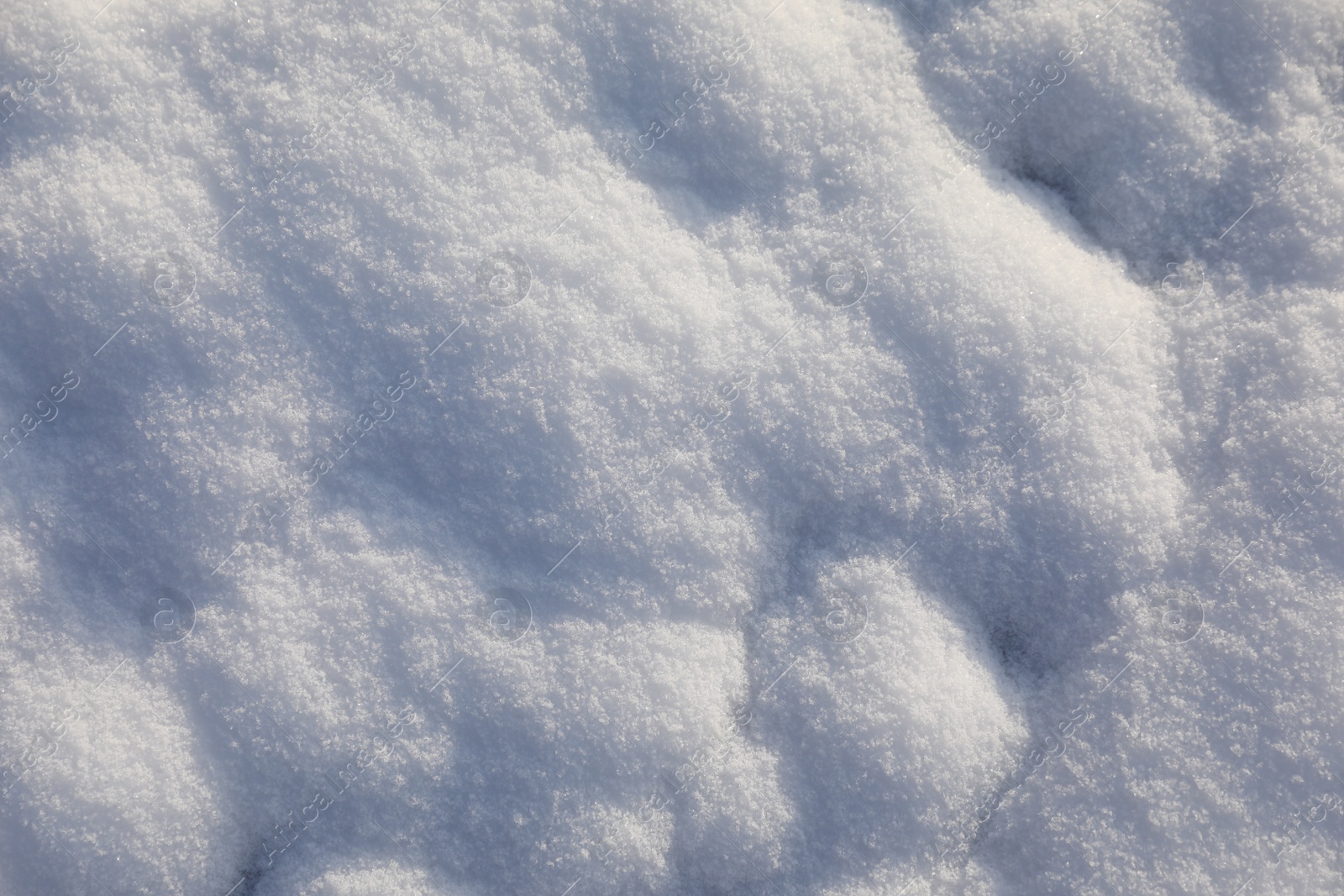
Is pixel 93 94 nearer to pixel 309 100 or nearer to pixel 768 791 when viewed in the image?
pixel 309 100

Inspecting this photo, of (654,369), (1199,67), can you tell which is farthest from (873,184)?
(1199,67)

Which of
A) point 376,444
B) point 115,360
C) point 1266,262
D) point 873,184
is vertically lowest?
point 115,360

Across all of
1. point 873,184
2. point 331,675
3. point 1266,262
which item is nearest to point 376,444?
point 331,675

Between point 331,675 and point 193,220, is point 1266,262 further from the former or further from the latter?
point 193,220

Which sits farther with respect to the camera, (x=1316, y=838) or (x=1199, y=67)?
(x=1199, y=67)

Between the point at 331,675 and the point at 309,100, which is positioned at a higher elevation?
the point at 309,100

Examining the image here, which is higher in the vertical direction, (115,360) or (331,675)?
(115,360)
